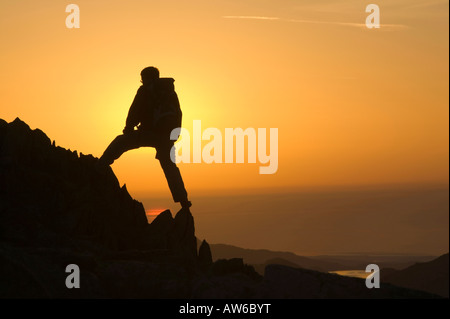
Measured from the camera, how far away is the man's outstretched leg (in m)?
21.7

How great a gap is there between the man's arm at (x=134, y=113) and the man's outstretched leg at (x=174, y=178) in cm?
111

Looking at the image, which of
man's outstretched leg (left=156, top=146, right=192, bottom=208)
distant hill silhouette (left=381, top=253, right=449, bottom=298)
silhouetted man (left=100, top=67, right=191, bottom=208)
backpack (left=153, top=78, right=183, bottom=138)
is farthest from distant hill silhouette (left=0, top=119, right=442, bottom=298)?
distant hill silhouette (left=381, top=253, right=449, bottom=298)

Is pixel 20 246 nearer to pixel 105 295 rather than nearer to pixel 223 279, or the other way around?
pixel 105 295

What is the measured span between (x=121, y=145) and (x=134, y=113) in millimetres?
994

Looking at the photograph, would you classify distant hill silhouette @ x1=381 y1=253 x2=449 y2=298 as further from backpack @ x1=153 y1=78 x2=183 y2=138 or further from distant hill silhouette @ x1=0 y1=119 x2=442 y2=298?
backpack @ x1=153 y1=78 x2=183 y2=138

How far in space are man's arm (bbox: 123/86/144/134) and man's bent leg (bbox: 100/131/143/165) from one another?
0.18 m

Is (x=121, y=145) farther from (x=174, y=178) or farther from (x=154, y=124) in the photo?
(x=174, y=178)

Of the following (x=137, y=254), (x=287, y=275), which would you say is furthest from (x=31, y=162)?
(x=287, y=275)

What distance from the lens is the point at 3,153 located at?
20531mm
